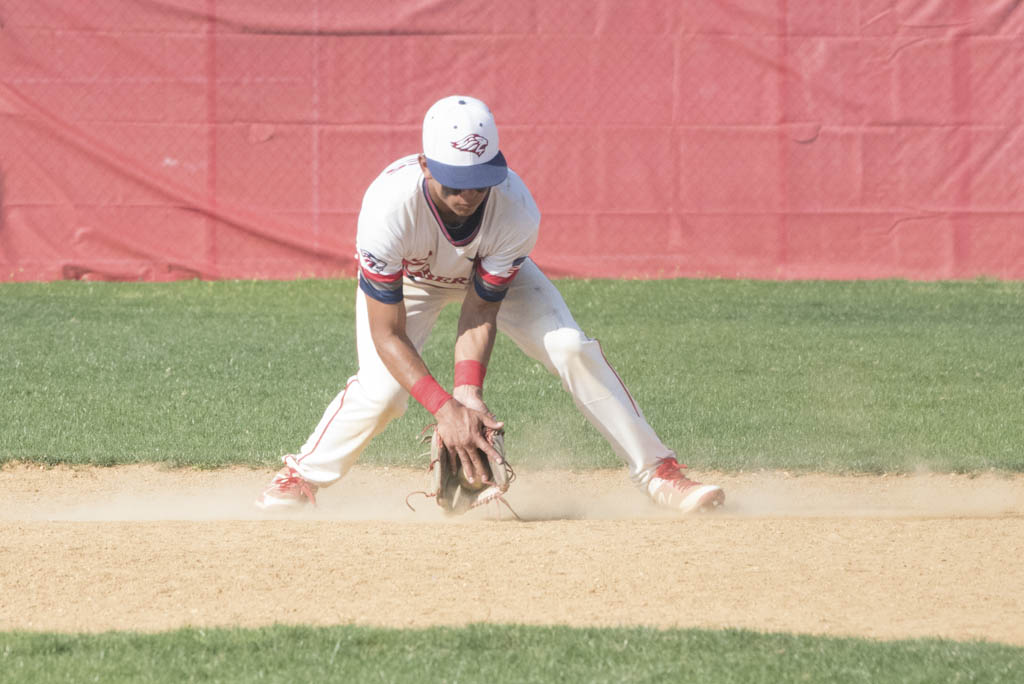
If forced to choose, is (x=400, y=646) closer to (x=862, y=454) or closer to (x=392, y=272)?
(x=392, y=272)

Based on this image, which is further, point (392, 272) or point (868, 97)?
point (868, 97)

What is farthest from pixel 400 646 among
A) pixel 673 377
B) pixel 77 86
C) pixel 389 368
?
pixel 77 86

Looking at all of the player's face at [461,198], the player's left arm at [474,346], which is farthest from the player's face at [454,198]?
the player's left arm at [474,346]

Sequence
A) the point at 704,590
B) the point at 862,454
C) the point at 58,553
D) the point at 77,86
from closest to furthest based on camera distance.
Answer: the point at 704,590 < the point at 58,553 < the point at 862,454 < the point at 77,86

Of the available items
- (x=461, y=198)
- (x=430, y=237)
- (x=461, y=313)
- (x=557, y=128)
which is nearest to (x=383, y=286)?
(x=430, y=237)

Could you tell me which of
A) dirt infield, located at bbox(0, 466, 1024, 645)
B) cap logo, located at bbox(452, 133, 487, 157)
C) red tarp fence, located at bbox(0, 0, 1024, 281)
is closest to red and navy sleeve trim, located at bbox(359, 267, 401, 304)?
cap logo, located at bbox(452, 133, 487, 157)

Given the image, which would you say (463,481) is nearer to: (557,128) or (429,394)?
(429,394)

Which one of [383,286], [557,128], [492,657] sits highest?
[557,128]

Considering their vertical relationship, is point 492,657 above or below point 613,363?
below

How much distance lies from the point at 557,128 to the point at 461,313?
785 centimetres

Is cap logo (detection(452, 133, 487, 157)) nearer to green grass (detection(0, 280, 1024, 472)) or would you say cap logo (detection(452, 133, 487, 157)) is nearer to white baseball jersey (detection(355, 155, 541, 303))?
white baseball jersey (detection(355, 155, 541, 303))

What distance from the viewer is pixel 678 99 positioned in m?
12.9

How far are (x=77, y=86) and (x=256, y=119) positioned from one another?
5.72ft

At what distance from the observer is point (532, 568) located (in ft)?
15.0
